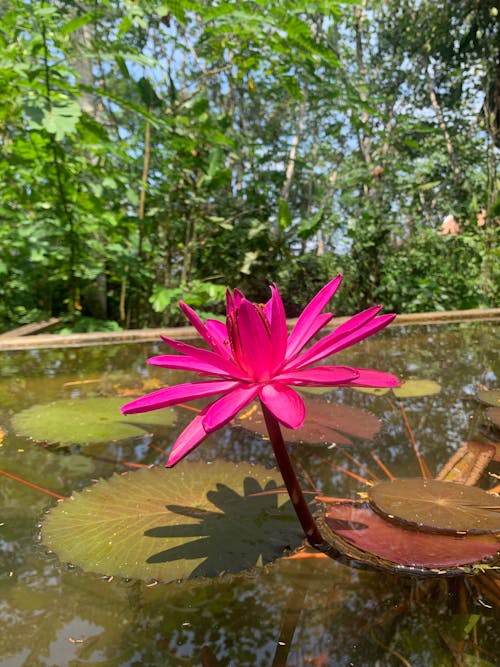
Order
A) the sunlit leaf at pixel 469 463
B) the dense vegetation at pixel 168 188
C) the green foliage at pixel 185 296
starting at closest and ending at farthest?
1. the sunlit leaf at pixel 469 463
2. the dense vegetation at pixel 168 188
3. the green foliage at pixel 185 296

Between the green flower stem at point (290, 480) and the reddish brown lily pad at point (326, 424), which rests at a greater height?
the green flower stem at point (290, 480)

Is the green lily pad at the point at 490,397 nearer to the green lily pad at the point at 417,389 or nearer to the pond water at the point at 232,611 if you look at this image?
the green lily pad at the point at 417,389

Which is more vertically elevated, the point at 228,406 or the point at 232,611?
the point at 228,406

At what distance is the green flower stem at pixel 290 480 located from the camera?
348 mm

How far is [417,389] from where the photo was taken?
85 cm

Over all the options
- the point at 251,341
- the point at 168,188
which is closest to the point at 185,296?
the point at 168,188

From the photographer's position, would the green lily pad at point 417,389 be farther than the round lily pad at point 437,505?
Yes

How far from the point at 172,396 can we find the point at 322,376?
110 mm

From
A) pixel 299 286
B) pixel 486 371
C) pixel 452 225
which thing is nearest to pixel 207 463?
pixel 486 371

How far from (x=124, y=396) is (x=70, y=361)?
14.5 inches

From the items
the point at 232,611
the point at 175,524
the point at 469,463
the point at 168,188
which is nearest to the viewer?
the point at 232,611

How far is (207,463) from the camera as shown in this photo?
0.54m

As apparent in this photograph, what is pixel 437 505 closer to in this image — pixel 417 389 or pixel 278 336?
pixel 278 336

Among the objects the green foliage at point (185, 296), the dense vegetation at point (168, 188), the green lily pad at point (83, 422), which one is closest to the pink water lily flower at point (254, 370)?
the green lily pad at point (83, 422)
